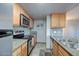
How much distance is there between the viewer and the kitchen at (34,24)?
1.17 metres

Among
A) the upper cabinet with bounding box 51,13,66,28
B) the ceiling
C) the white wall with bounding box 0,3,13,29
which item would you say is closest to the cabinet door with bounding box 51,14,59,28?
the upper cabinet with bounding box 51,13,66,28

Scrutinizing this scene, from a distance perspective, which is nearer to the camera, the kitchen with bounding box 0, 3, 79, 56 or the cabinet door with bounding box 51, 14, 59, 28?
the kitchen with bounding box 0, 3, 79, 56

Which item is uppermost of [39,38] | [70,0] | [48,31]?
[70,0]

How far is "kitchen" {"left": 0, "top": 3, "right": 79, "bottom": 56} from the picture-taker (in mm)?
1165

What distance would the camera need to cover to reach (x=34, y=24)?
11.9 ft

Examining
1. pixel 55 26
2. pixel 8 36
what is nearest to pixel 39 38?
pixel 55 26

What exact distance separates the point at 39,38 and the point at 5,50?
3969 mm

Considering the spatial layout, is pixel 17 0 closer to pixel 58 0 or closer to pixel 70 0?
pixel 58 0

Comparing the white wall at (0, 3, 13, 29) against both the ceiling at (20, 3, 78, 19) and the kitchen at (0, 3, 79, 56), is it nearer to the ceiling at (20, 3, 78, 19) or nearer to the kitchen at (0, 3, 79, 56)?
the kitchen at (0, 3, 79, 56)

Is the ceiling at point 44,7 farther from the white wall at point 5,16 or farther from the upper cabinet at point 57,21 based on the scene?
the upper cabinet at point 57,21

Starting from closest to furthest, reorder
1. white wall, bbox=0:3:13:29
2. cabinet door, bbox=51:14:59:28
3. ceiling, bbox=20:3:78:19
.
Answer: white wall, bbox=0:3:13:29 → ceiling, bbox=20:3:78:19 → cabinet door, bbox=51:14:59:28

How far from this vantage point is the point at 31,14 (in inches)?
112

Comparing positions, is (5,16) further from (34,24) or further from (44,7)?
(34,24)

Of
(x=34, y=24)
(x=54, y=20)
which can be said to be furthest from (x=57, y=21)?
(x=34, y=24)
